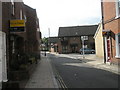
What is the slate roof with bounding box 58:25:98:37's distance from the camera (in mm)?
64050

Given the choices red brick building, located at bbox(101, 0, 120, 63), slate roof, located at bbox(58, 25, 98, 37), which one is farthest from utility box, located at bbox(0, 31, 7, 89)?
slate roof, located at bbox(58, 25, 98, 37)

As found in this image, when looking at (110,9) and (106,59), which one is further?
(106,59)

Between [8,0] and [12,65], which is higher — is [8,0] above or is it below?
above

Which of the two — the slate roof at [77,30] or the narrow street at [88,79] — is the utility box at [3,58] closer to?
the narrow street at [88,79]

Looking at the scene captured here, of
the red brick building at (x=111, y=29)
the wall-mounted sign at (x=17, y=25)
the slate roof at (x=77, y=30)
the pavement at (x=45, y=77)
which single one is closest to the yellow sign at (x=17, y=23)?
the wall-mounted sign at (x=17, y=25)

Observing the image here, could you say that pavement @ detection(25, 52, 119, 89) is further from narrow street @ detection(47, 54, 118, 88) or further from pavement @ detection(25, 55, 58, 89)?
narrow street @ detection(47, 54, 118, 88)

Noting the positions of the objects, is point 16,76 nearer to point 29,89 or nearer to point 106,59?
Result: point 29,89

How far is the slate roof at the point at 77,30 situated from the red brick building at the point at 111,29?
43.4 meters

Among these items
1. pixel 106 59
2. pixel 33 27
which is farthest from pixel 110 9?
pixel 33 27

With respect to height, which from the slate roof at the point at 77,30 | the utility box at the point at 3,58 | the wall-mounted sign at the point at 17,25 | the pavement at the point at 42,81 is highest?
the slate roof at the point at 77,30

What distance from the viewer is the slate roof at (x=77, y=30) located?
64.1m

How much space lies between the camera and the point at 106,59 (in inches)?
800

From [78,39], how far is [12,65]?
51.7 metres

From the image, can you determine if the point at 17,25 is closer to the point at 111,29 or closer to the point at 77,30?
the point at 111,29
